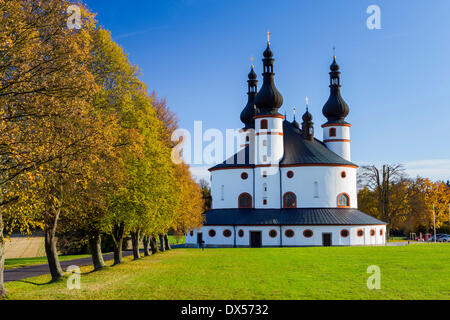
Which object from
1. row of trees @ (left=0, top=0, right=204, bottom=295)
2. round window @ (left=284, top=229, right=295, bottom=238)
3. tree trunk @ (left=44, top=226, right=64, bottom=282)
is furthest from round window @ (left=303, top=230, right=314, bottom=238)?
tree trunk @ (left=44, top=226, right=64, bottom=282)

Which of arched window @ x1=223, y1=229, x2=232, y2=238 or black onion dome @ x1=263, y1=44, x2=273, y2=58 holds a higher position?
black onion dome @ x1=263, y1=44, x2=273, y2=58

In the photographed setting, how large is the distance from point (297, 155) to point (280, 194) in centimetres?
567

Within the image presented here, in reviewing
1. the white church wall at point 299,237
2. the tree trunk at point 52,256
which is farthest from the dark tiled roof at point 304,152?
the tree trunk at point 52,256

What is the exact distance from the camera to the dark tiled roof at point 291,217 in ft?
187

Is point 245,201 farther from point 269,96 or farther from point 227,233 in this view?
point 269,96

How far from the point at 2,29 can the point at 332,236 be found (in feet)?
159

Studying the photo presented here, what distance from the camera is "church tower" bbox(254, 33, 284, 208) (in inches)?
2415

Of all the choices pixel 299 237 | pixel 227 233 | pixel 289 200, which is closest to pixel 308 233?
pixel 299 237

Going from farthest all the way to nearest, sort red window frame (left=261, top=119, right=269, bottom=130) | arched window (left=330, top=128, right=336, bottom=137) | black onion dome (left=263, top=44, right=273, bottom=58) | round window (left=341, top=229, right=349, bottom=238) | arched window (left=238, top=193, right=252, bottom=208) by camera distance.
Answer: arched window (left=330, top=128, right=336, bottom=137) → black onion dome (left=263, top=44, right=273, bottom=58) → arched window (left=238, top=193, right=252, bottom=208) → red window frame (left=261, top=119, right=269, bottom=130) → round window (left=341, top=229, right=349, bottom=238)

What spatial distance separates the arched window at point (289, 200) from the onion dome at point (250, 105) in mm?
13264

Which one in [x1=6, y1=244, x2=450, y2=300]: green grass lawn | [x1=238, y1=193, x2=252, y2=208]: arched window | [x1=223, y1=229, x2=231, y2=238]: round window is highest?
[x1=238, y1=193, x2=252, y2=208]: arched window

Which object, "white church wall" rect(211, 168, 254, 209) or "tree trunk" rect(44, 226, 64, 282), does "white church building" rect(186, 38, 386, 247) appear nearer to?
"white church wall" rect(211, 168, 254, 209)

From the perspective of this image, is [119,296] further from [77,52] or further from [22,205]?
[77,52]
